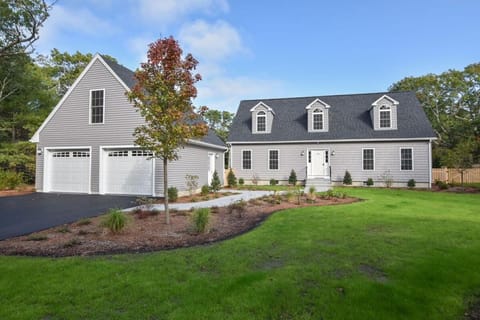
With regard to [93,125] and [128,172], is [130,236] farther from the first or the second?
[93,125]

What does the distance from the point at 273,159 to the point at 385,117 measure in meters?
8.21

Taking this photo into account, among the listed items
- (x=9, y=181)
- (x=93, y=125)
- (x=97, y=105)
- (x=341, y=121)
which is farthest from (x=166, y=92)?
(x=341, y=121)

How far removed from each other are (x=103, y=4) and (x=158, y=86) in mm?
7407

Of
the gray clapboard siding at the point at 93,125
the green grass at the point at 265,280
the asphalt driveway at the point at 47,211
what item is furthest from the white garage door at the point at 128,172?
the green grass at the point at 265,280

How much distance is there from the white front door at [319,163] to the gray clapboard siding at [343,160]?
14.0 inches

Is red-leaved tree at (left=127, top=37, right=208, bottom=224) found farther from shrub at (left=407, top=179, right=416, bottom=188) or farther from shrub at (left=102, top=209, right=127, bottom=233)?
shrub at (left=407, top=179, right=416, bottom=188)

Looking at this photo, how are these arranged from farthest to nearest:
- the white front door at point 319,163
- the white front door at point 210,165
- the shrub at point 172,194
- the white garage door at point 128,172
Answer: the white front door at point 319,163
the white front door at point 210,165
the white garage door at point 128,172
the shrub at point 172,194

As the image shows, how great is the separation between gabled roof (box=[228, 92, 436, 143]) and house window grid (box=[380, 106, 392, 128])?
0.53 meters

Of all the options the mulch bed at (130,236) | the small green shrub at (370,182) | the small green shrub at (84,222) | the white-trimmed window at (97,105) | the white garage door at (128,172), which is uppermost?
the white-trimmed window at (97,105)

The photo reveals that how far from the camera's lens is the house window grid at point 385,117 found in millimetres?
18688

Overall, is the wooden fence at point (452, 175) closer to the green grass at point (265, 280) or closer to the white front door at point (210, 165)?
A: the white front door at point (210, 165)

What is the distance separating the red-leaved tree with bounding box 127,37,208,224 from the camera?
699 centimetres

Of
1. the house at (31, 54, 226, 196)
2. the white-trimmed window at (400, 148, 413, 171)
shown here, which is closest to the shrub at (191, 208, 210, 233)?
the house at (31, 54, 226, 196)

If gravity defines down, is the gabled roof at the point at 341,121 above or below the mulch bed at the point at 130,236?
above
